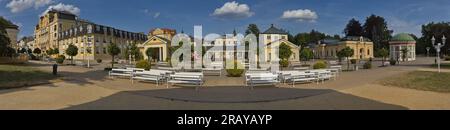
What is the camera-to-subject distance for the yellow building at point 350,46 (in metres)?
64.2

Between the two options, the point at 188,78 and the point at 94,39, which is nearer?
the point at 188,78

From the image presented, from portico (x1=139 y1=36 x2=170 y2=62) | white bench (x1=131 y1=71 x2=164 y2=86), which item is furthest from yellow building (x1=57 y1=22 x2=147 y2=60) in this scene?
white bench (x1=131 y1=71 x2=164 y2=86)

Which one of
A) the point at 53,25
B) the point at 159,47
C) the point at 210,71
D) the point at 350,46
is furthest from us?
the point at 53,25

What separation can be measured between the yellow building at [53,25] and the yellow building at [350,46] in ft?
202

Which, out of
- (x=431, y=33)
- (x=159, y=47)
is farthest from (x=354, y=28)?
(x=159, y=47)

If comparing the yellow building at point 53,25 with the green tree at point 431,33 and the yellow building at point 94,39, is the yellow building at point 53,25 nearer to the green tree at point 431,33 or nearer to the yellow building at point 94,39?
the yellow building at point 94,39

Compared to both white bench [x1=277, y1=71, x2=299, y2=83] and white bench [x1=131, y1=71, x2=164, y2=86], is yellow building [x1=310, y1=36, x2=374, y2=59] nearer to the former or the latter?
white bench [x1=277, y1=71, x2=299, y2=83]

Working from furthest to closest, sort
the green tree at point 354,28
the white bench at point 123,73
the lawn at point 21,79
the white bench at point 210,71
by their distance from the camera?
the green tree at point 354,28
the white bench at point 210,71
the white bench at point 123,73
the lawn at point 21,79

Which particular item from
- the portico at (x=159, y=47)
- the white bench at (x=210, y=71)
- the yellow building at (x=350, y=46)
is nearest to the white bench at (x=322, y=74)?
the white bench at (x=210, y=71)

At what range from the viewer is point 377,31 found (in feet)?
315

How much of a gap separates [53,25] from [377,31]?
9654 cm

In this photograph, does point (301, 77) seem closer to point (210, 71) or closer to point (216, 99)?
point (216, 99)

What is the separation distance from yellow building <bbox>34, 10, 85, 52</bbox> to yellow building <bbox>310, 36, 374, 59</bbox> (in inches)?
2426
